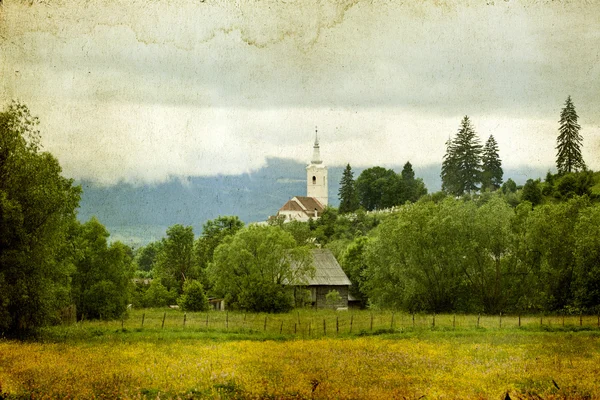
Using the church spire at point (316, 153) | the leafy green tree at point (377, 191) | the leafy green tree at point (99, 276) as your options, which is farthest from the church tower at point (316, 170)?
the leafy green tree at point (377, 191)

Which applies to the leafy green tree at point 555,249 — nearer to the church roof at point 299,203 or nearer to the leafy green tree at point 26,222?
the church roof at point 299,203

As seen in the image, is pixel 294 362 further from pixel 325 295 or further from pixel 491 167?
pixel 325 295

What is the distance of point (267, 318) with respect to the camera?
75.8ft

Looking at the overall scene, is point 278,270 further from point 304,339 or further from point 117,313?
point 304,339

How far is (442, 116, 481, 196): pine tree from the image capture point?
21591 millimetres

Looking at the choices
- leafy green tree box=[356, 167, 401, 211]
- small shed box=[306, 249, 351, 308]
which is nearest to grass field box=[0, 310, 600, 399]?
small shed box=[306, 249, 351, 308]

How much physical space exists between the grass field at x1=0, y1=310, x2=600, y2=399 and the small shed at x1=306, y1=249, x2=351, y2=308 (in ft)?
51.6

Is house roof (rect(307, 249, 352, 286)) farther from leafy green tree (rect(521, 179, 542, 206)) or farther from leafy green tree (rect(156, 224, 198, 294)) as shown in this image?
leafy green tree (rect(521, 179, 542, 206))

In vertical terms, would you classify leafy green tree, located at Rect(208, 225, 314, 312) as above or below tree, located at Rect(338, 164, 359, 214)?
below

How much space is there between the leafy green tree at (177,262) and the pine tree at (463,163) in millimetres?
10833

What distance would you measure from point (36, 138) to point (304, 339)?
9.33m

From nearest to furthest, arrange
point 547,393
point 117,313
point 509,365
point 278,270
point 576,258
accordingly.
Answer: point 547,393 → point 509,365 → point 576,258 → point 117,313 → point 278,270

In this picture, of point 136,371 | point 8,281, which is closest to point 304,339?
point 136,371

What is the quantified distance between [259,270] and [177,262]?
5571 mm
